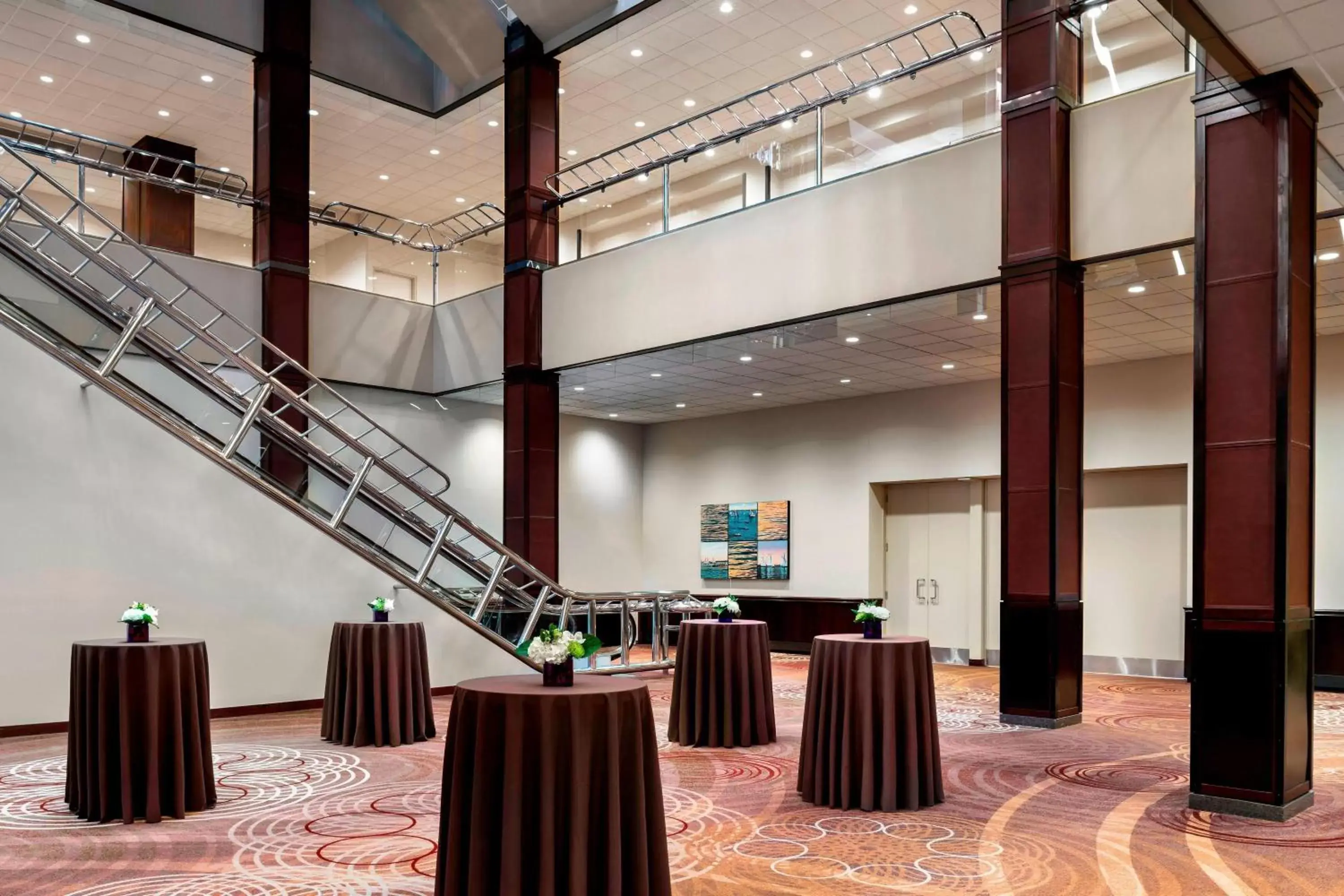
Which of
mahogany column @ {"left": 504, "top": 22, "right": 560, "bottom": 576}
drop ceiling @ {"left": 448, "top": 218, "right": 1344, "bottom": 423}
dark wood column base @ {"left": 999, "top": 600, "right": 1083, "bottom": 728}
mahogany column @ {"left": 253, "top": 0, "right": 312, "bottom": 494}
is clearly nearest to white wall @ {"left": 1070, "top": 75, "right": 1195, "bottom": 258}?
drop ceiling @ {"left": 448, "top": 218, "right": 1344, "bottom": 423}

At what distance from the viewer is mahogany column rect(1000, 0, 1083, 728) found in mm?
8539

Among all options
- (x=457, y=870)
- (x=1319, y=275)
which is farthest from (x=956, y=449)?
(x=457, y=870)

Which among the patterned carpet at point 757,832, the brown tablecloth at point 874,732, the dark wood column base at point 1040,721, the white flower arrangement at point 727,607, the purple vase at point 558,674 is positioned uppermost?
the purple vase at point 558,674

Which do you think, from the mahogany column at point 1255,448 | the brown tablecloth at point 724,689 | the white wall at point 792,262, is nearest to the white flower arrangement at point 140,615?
the brown tablecloth at point 724,689

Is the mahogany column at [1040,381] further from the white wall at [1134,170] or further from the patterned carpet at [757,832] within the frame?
the patterned carpet at [757,832]

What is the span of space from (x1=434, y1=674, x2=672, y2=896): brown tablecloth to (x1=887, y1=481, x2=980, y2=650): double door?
36.5ft

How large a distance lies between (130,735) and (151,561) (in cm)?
320

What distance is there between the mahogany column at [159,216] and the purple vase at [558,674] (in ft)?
31.9

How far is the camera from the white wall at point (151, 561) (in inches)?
306

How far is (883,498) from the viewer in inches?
605

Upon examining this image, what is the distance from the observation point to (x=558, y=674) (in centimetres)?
397

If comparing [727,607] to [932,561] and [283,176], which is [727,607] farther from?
[283,176]

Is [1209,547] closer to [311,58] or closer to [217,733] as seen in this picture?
[217,733]

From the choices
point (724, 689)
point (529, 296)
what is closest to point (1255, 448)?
point (724, 689)
